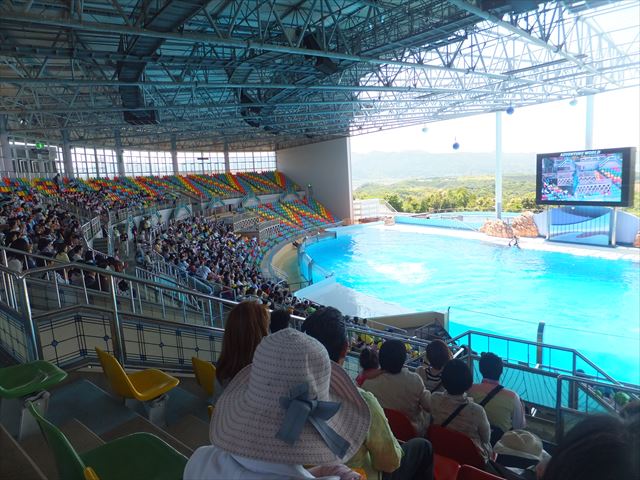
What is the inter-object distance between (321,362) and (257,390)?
183mm

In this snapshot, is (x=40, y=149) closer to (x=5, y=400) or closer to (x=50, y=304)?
(x=50, y=304)

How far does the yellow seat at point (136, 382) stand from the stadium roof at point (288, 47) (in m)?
5.58

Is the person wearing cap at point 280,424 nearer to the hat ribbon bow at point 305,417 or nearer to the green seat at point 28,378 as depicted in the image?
the hat ribbon bow at point 305,417

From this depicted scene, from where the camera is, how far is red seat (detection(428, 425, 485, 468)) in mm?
2324

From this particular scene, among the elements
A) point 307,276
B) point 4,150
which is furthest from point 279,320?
point 4,150

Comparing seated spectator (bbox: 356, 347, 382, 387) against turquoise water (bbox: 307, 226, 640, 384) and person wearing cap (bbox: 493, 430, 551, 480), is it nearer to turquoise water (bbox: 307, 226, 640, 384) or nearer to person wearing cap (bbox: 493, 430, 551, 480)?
person wearing cap (bbox: 493, 430, 551, 480)

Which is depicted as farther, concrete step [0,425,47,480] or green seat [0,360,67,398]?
green seat [0,360,67,398]

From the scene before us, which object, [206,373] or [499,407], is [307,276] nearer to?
[206,373]

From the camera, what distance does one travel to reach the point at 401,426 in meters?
2.51

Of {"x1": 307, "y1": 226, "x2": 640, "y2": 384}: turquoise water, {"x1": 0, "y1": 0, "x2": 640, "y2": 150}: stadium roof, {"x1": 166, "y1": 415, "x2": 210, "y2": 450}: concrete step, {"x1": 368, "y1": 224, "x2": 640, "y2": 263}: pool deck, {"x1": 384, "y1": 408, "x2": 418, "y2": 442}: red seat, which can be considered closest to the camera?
{"x1": 384, "y1": 408, "x2": 418, "y2": 442}: red seat

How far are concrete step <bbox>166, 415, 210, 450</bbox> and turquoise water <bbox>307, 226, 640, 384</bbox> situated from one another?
778 cm

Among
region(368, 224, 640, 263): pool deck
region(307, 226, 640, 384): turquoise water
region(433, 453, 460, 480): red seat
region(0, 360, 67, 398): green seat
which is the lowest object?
region(307, 226, 640, 384): turquoise water

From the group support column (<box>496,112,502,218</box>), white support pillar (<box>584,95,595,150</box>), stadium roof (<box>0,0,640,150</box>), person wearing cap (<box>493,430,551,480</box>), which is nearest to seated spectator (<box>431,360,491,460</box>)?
person wearing cap (<box>493,430,551,480</box>)

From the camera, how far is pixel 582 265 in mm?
19812
